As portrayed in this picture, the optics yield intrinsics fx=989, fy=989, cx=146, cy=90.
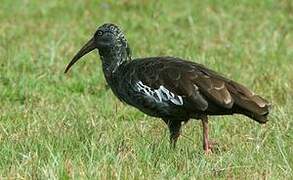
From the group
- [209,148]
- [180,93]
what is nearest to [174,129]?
[209,148]

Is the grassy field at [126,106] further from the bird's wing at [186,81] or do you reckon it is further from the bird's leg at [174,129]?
the bird's wing at [186,81]

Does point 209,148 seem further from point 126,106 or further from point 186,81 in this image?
point 126,106

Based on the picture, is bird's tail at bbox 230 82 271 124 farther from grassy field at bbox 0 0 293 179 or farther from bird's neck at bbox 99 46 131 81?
bird's neck at bbox 99 46 131 81

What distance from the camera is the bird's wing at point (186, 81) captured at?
6954 mm

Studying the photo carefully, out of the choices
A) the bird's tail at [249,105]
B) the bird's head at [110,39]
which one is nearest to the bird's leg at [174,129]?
the bird's tail at [249,105]

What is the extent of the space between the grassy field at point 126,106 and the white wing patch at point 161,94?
35 cm

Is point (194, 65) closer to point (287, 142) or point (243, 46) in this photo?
point (287, 142)

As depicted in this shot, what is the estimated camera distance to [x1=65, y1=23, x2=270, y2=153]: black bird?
22.8 feet

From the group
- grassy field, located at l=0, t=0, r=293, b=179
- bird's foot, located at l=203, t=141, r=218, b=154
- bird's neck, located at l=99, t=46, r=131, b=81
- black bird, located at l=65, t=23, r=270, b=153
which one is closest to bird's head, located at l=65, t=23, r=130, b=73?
bird's neck, located at l=99, t=46, r=131, b=81

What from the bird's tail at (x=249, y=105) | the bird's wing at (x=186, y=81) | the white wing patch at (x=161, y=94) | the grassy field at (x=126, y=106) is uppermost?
the bird's wing at (x=186, y=81)

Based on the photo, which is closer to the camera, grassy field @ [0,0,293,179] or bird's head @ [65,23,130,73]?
grassy field @ [0,0,293,179]

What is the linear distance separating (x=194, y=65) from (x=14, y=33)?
5412 millimetres

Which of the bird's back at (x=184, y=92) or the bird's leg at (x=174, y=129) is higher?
the bird's back at (x=184, y=92)

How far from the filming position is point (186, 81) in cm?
706
